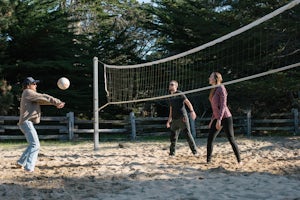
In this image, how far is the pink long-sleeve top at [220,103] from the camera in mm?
6348

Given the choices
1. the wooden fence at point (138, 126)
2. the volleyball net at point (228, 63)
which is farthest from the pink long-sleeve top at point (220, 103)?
the volleyball net at point (228, 63)

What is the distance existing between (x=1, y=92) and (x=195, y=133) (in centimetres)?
730

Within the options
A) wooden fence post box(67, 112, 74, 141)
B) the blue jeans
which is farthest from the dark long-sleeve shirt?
wooden fence post box(67, 112, 74, 141)

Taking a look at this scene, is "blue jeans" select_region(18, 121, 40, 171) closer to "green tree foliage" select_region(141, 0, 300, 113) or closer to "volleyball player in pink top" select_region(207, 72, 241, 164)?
"volleyball player in pink top" select_region(207, 72, 241, 164)

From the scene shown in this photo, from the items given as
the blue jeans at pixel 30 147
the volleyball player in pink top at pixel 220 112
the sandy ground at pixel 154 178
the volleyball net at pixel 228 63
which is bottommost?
the sandy ground at pixel 154 178

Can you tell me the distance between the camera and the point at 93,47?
19531mm

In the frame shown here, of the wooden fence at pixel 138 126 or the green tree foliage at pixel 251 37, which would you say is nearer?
the wooden fence at pixel 138 126

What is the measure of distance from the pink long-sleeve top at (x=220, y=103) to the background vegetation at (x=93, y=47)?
783 cm

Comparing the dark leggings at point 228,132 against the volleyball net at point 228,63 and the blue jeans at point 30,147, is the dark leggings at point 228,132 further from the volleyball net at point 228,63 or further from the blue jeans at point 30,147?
the volleyball net at point 228,63

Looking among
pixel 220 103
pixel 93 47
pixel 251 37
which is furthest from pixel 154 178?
pixel 93 47

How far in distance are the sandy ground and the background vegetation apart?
777cm

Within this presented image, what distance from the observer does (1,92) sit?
48.7ft

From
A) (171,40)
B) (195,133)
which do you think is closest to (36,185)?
(195,133)

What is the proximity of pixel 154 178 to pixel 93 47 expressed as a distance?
14.8 metres
